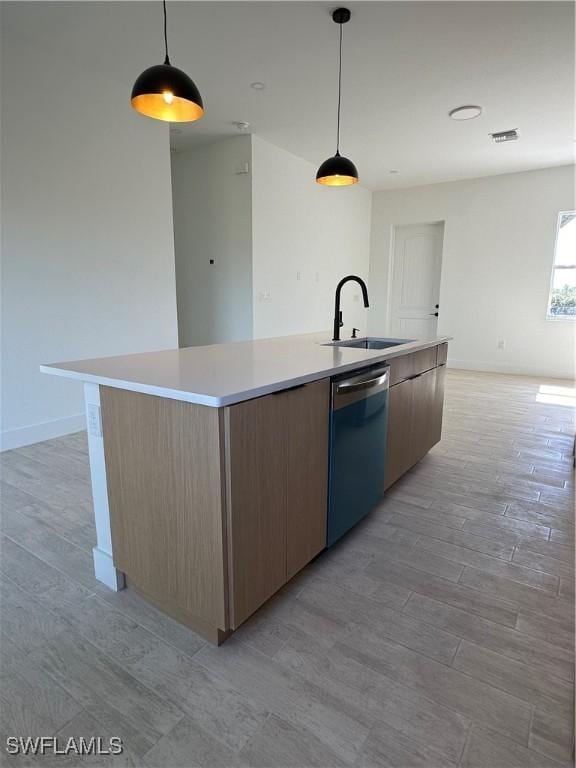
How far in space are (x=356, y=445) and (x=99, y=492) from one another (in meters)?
1.09

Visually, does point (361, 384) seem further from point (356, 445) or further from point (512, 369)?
point (512, 369)

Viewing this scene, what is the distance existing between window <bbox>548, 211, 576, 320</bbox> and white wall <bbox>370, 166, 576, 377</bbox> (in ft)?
0.29

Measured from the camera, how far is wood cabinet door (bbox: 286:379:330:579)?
1502 mm

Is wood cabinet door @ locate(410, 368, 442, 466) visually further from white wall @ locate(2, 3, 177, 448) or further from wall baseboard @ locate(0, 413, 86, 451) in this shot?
wall baseboard @ locate(0, 413, 86, 451)

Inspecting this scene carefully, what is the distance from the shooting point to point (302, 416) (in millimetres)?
1523

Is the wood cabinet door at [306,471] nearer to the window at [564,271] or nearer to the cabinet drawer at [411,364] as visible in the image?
the cabinet drawer at [411,364]

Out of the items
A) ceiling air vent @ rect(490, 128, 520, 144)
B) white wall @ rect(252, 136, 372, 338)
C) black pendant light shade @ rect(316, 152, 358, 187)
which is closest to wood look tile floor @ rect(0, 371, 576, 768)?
black pendant light shade @ rect(316, 152, 358, 187)

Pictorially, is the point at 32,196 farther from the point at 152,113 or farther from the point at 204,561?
the point at 204,561

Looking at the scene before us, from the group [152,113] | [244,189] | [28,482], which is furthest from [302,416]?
[244,189]

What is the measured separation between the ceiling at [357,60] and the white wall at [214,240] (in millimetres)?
387

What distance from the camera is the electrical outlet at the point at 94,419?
1547mm

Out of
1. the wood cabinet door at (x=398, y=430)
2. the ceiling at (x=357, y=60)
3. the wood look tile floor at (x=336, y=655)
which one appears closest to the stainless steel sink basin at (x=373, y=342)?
the wood cabinet door at (x=398, y=430)

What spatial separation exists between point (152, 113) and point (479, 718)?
8.91ft

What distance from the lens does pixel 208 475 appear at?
1247mm
